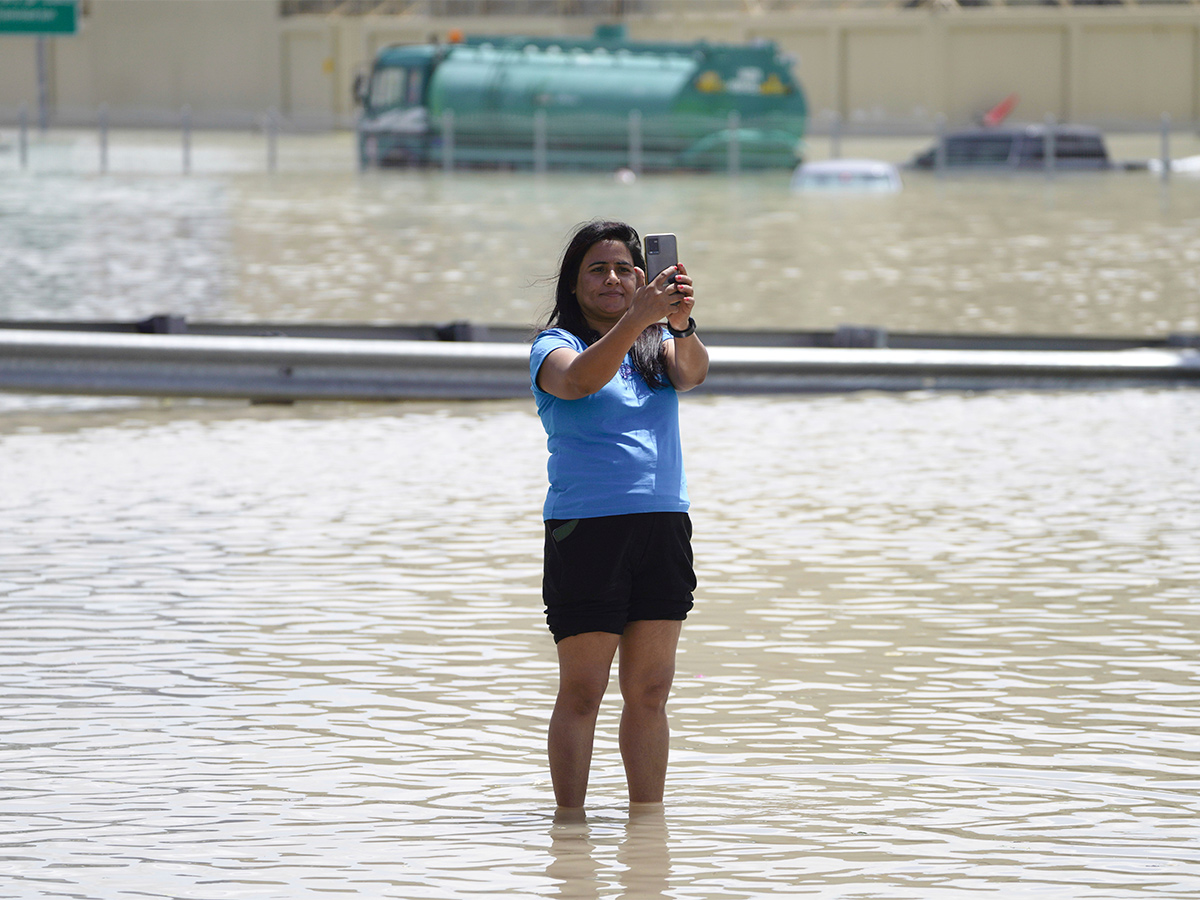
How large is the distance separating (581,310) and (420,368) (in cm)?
663

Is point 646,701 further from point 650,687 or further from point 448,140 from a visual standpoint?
point 448,140

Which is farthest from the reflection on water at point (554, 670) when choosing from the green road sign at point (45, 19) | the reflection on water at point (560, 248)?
the green road sign at point (45, 19)

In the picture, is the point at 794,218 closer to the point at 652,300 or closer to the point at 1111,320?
the point at 1111,320

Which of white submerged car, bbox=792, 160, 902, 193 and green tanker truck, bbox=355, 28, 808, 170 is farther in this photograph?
green tanker truck, bbox=355, 28, 808, 170

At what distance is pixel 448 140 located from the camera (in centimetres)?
4244

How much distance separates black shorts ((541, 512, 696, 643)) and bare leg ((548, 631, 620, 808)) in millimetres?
49

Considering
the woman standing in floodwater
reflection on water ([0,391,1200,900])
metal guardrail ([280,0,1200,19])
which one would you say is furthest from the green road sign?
the woman standing in floodwater

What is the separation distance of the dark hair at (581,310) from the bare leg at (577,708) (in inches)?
24.8

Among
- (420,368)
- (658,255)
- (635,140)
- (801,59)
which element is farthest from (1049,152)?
(658,255)

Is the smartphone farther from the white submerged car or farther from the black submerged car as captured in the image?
the black submerged car

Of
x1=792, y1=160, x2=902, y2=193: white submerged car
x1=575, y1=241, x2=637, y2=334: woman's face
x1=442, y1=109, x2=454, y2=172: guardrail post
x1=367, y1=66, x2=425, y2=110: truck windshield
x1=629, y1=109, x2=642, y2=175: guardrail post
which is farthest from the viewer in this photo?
x1=367, y1=66, x2=425, y2=110: truck windshield

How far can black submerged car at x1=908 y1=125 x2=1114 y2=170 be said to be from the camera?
40.9 m

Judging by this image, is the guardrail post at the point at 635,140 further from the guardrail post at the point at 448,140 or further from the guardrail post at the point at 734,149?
the guardrail post at the point at 448,140

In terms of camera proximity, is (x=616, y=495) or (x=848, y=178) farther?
(x=848, y=178)
